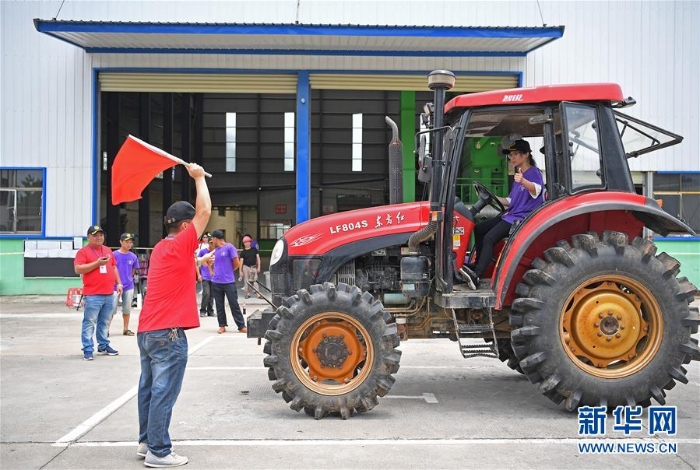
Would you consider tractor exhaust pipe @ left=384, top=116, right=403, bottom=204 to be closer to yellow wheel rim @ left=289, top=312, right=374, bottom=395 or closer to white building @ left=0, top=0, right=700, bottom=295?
yellow wheel rim @ left=289, top=312, right=374, bottom=395

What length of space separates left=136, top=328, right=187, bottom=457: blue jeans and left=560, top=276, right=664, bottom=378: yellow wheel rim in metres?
3.32

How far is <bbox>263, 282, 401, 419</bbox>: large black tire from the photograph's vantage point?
5652 mm

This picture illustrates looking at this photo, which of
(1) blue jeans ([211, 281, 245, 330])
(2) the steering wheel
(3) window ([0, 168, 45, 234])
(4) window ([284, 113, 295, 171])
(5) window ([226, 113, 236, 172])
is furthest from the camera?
(4) window ([284, 113, 295, 171])

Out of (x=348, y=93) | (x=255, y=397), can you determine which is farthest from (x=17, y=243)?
(x=348, y=93)

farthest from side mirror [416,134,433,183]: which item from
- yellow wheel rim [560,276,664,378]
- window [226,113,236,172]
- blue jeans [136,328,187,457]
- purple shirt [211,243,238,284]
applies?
window [226,113,236,172]

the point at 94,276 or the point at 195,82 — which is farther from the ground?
the point at 195,82

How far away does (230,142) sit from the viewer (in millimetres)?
37344

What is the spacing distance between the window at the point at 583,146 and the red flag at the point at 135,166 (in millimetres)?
3578

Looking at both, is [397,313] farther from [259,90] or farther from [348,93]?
[348,93]

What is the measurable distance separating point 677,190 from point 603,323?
1265 centimetres

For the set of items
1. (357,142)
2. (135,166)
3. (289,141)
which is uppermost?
(289,141)

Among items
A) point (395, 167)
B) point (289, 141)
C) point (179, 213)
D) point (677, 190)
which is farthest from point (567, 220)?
point (289, 141)

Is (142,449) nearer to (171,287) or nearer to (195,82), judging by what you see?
(171,287)

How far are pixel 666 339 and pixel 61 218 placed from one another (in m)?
14.9
